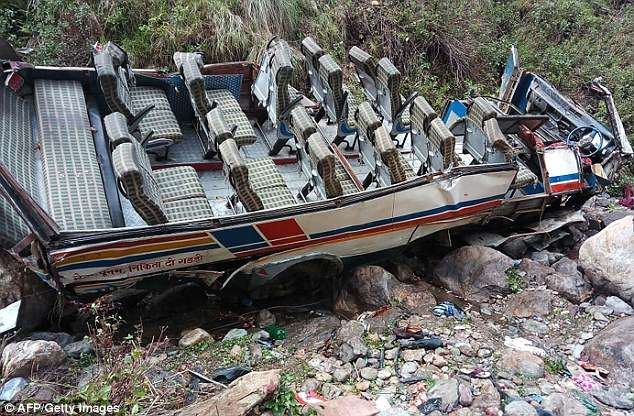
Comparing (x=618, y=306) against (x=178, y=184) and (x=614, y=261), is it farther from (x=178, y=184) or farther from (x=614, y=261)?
(x=178, y=184)

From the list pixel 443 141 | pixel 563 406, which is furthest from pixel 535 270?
pixel 563 406

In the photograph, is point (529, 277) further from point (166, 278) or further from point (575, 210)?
point (166, 278)

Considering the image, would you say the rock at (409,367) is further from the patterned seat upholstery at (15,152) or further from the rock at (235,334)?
the patterned seat upholstery at (15,152)

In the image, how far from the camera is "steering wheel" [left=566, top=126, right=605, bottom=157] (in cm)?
673

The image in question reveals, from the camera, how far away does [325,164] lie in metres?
4.62

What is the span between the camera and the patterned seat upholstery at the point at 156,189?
149 inches

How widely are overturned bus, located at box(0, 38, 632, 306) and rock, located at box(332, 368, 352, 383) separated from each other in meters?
1.07

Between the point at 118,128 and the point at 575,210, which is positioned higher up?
the point at 118,128

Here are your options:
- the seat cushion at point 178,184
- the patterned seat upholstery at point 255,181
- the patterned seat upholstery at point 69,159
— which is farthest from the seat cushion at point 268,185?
the patterned seat upholstery at point 69,159

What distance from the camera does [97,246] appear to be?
12.5ft

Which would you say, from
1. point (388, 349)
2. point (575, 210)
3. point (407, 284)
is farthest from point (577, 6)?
point (388, 349)

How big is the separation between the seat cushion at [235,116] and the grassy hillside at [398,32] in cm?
171

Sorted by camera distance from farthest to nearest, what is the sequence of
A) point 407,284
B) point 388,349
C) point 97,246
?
point 407,284, point 388,349, point 97,246

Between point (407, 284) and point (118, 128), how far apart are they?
322 cm
